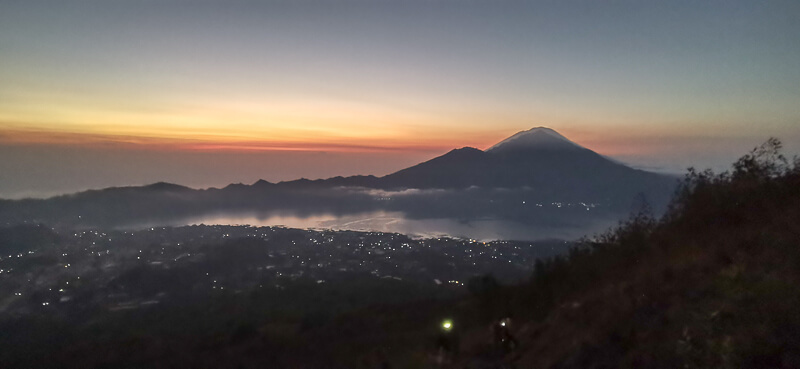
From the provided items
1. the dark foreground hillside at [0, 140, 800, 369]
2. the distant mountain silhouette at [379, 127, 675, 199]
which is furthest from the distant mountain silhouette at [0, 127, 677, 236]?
the dark foreground hillside at [0, 140, 800, 369]

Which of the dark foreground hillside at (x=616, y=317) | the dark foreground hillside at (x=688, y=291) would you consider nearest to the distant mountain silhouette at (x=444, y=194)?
the dark foreground hillside at (x=616, y=317)

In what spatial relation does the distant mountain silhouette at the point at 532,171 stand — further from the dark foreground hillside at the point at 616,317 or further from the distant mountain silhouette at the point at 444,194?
the dark foreground hillside at the point at 616,317

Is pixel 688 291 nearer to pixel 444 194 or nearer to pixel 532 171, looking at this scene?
pixel 444 194

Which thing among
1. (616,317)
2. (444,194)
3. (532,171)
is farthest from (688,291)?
(532,171)

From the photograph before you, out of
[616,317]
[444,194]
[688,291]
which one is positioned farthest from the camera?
[444,194]

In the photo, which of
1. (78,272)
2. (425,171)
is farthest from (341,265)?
(425,171)

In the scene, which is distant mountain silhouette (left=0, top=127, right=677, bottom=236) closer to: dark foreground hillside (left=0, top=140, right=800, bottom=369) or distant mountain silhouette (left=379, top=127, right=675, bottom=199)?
distant mountain silhouette (left=379, top=127, right=675, bottom=199)
